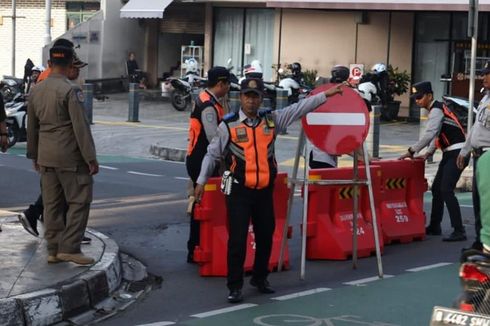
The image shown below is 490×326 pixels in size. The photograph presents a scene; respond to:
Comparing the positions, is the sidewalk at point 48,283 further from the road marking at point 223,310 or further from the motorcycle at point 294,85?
the motorcycle at point 294,85

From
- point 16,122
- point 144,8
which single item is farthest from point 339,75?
point 144,8

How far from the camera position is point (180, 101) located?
104 feet

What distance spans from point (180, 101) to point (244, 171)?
2286 cm

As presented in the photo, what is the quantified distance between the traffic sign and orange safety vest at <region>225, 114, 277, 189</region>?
0.95 metres

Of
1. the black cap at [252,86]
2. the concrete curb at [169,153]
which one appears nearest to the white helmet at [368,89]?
the concrete curb at [169,153]

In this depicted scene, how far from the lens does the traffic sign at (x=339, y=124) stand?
9.88 m

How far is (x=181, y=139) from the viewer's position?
2425 centimetres

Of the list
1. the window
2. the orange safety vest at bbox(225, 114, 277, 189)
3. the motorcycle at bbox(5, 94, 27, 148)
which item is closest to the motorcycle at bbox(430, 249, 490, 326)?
the orange safety vest at bbox(225, 114, 277, 189)

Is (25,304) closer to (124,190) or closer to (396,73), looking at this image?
(124,190)

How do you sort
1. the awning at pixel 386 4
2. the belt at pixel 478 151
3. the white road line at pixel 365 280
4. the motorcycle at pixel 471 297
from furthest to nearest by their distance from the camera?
the awning at pixel 386 4
the belt at pixel 478 151
the white road line at pixel 365 280
the motorcycle at pixel 471 297

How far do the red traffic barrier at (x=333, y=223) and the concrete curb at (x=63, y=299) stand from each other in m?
2.23

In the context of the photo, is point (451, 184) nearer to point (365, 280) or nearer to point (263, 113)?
point (365, 280)

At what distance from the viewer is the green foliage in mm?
30297

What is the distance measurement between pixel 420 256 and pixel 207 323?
371 cm
